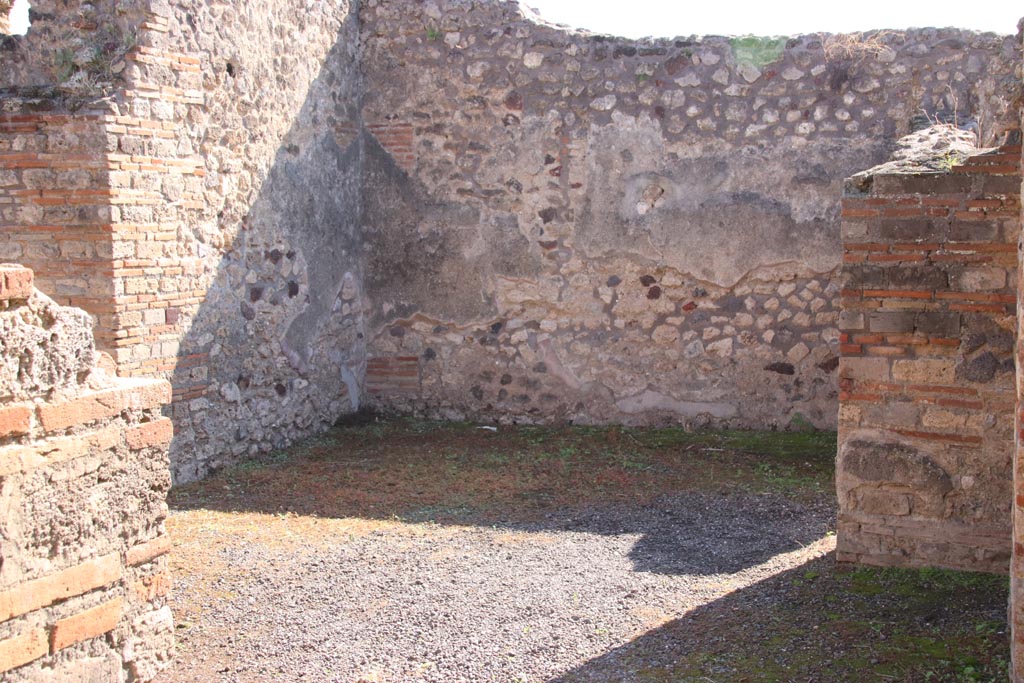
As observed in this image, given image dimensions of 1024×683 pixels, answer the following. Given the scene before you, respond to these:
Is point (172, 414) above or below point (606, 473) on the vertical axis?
above

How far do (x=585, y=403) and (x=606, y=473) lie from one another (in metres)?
1.37

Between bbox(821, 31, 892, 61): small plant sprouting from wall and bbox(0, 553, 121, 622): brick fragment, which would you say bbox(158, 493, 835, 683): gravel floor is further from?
bbox(821, 31, 892, 61): small plant sprouting from wall

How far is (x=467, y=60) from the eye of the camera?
26.1 ft

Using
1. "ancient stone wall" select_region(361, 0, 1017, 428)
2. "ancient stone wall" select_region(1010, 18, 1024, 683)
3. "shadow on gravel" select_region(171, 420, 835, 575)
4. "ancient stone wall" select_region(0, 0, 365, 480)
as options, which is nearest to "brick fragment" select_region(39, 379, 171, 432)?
"shadow on gravel" select_region(171, 420, 835, 575)

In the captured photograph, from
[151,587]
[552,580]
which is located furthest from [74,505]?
[552,580]

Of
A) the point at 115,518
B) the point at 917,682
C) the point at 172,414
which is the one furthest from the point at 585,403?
the point at 115,518

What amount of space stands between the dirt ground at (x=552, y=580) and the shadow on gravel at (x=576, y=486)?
0.02 metres

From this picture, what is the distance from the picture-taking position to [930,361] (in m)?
4.50

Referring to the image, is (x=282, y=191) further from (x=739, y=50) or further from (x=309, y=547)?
(x=739, y=50)

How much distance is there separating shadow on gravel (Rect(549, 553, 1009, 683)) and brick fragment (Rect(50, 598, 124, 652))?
155cm

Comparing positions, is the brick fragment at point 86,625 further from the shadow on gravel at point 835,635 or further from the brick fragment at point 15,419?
the shadow on gravel at point 835,635

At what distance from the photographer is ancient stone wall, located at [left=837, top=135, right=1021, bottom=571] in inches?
173

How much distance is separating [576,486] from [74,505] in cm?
375

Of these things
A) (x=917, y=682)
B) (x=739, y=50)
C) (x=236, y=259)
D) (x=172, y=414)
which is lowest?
(x=917, y=682)
